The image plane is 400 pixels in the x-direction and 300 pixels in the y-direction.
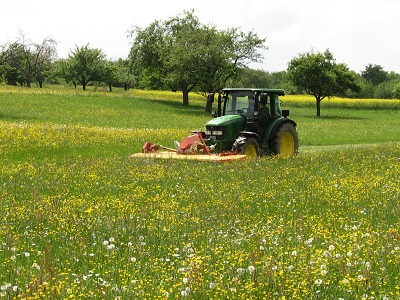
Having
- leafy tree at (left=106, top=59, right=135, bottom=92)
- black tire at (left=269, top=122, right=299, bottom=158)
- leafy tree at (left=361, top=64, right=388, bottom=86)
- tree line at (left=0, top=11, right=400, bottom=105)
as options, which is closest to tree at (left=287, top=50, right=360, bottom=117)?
tree line at (left=0, top=11, right=400, bottom=105)

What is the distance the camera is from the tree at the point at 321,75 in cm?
6450

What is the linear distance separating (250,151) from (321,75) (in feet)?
153

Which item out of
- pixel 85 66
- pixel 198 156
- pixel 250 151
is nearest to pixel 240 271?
pixel 198 156

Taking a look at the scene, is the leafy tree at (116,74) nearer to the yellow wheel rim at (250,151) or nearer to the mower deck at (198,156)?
the mower deck at (198,156)

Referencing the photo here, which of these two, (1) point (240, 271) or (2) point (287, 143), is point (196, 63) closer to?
(2) point (287, 143)

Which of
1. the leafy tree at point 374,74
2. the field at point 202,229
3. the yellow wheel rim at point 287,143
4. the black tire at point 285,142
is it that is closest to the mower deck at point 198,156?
the field at point 202,229

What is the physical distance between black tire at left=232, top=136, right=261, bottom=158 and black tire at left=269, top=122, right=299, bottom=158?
94cm

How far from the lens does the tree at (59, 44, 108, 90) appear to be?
268ft

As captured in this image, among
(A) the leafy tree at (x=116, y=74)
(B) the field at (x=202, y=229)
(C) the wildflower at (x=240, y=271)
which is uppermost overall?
(A) the leafy tree at (x=116, y=74)

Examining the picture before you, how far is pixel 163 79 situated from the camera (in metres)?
65.0

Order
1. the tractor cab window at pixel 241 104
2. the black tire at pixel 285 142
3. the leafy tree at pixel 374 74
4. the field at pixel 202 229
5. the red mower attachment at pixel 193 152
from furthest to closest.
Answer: the leafy tree at pixel 374 74 → the black tire at pixel 285 142 → the tractor cab window at pixel 241 104 → the red mower attachment at pixel 193 152 → the field at pixel 202 229

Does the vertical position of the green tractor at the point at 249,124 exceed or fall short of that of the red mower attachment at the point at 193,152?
it exceeds it

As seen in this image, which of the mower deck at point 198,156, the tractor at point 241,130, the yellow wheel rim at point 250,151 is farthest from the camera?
the tractor at point 241,130

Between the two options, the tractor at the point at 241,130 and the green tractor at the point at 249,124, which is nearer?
the tractor at the point at 241,130
